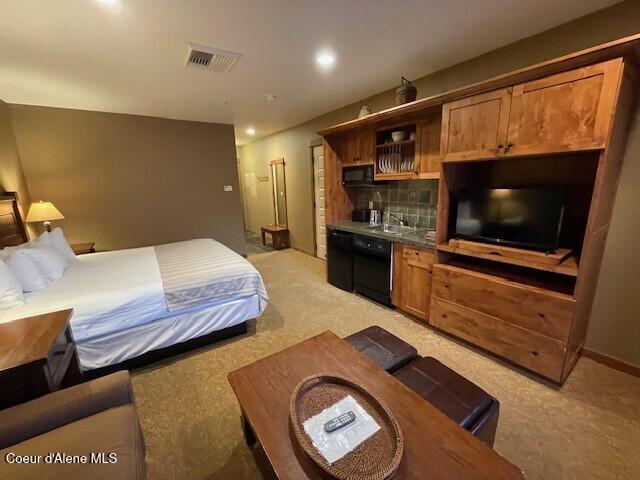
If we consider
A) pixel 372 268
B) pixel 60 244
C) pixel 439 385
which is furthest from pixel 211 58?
pixel 439 385

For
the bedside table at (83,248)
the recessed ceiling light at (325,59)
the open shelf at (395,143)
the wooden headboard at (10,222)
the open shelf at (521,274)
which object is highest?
the recessed ceiling light at (325,59)

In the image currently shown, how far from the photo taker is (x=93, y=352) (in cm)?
190

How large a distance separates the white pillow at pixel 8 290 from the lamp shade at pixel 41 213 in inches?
75.1

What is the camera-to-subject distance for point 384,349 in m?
1.59

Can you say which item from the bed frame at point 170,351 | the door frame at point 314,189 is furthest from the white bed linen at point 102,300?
the door frame at point 314,189

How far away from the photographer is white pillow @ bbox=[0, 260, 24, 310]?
5.54ft

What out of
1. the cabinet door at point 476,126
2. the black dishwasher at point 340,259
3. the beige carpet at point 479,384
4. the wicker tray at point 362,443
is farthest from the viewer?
the black dishwasher at point 340,259

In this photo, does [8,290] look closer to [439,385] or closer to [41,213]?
[41,213]

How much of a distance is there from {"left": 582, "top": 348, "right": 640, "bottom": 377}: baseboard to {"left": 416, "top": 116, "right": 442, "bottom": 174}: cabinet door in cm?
194

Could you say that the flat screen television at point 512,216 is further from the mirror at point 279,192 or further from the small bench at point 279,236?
the mirror at point 279,192

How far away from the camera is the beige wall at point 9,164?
3.01 m

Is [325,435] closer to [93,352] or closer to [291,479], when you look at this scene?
[291,479]

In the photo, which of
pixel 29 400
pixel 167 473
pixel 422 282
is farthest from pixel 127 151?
pixel 422 282

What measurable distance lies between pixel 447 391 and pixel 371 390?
41 cm
